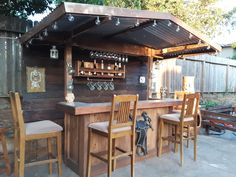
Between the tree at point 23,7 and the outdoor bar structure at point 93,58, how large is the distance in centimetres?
181

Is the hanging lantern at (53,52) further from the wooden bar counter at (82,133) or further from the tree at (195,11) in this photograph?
the tree at (195,11)

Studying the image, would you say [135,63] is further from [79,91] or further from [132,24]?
[132,24]

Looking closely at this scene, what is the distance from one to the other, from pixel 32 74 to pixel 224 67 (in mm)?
7814

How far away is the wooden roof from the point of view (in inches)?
95.6

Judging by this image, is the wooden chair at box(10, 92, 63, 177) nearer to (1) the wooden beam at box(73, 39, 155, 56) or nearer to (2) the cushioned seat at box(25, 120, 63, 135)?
(2) the cushioned seat at box(25, 120, 63, 135)

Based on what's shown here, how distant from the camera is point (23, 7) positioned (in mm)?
4730

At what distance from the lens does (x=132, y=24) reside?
3.04 meters

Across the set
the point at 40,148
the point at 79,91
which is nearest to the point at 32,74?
the point at 79,91

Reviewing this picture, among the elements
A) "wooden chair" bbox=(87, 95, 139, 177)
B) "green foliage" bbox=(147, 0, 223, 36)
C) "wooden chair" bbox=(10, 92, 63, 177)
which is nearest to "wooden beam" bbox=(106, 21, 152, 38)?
"wooden chair" bbox=(87, 95, 139, 177)

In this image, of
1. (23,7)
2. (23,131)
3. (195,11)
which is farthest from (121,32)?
(195,11)

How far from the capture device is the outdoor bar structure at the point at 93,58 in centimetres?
271

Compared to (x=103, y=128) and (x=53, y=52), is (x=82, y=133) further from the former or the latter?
(x=53, y=52)

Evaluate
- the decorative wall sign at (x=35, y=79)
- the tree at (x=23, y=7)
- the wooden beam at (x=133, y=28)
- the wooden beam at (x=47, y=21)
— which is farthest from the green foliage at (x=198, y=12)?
the wooden beam at (x=47, y=21)

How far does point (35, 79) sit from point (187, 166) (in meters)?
2.78
